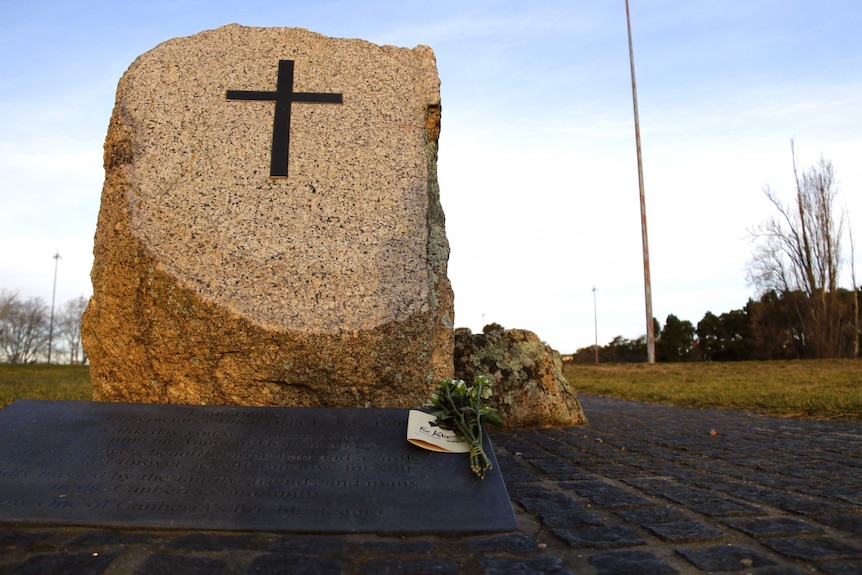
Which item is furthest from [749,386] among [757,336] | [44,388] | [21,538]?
[757,336]

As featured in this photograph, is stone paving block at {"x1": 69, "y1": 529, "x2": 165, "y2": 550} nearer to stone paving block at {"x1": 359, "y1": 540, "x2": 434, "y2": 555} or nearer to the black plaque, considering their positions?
the black plaque

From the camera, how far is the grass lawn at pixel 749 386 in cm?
640

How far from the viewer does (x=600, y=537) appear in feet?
7.04

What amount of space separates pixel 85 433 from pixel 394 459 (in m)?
1.39

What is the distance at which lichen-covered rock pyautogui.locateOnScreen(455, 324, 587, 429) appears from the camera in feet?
16.3

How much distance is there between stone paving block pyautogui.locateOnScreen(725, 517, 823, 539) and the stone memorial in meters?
1.89

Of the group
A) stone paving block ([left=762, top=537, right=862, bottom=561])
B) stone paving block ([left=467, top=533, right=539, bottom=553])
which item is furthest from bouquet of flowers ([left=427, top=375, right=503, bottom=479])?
stone paving block ([left=762, top=537, right=862, bottom=561])

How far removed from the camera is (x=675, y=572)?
1822mm

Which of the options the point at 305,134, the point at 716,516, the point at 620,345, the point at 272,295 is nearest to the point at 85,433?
the point at 272,295

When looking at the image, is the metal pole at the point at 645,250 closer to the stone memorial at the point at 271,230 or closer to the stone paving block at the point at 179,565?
the stone memorial at the point at 271,230

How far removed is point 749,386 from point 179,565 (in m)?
9.87

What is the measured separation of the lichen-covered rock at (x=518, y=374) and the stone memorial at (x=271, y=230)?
3.04 feet

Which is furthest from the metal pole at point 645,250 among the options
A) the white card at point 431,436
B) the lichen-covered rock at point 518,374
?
the white card at point 431,436

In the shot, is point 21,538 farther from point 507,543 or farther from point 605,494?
point 605,494
